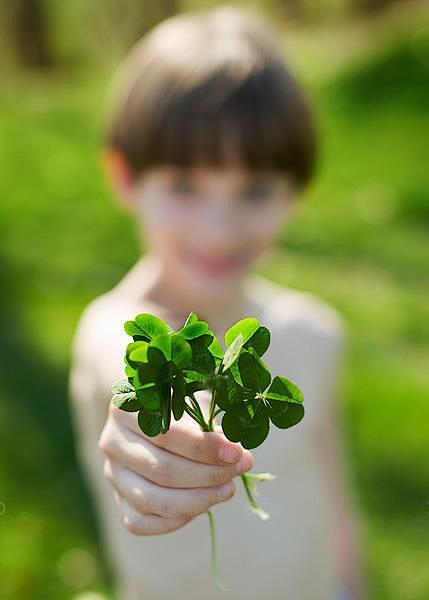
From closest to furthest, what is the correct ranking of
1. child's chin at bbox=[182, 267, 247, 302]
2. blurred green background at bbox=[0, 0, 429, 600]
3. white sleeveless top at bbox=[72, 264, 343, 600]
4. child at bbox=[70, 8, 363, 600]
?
white sleeveless top at bbox=[72, 264, 343, 600]
child at bbox=[70, 8, 363, 600]
child's chin at bbox=[182, 267, 247, 302]
blurred green background at bbox=[0, 0, 429, 600]

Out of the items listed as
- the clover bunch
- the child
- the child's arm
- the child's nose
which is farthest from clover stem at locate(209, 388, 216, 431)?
the child's arm

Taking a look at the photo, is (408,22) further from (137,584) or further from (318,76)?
(137,584)

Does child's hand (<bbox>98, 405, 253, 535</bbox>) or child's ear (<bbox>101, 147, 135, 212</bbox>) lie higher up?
child's hand (<bbox>98, 405, 253, 535</bbox>)

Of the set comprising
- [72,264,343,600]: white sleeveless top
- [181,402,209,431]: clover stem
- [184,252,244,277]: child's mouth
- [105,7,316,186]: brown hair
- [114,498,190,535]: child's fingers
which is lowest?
[72,264,343,600]: white sleeveless top

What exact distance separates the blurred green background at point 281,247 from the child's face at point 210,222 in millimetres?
280

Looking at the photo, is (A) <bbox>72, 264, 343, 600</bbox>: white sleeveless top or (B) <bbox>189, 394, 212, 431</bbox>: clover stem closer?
(B) <bbox>189, 394, 212, 431</bbox>: clover stem

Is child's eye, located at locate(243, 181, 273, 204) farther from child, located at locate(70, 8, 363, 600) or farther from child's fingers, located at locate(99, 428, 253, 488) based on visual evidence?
child's fingers, located at locate(99, 428, 253, 488)

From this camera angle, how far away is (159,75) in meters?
1.15

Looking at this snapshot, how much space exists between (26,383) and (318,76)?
8.58ft

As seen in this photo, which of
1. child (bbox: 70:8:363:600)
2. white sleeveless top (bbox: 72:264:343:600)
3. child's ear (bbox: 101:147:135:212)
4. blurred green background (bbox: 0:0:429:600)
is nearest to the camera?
white sleeveless top (bbox: 72:264:343:600)

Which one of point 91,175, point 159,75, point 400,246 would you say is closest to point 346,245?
point 400,246

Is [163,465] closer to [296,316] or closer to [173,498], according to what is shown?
[173,498]

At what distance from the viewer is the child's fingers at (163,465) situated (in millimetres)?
373

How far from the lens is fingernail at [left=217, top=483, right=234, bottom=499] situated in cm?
38
